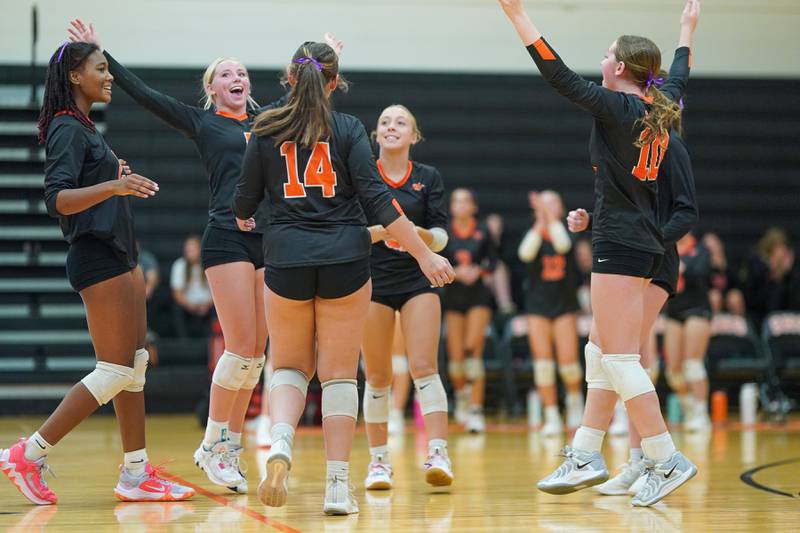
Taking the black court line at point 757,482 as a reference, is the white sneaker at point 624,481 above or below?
above

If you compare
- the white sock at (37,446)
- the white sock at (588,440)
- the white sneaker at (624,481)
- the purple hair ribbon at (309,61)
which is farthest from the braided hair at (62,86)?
the white sneaker at (624,481)

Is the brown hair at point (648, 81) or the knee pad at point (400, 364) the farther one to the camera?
the knee pad at point (400, 364)

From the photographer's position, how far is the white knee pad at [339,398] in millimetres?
3834

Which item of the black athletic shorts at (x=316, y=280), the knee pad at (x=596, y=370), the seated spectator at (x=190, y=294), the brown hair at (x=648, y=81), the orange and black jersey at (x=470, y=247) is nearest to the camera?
the black athletic shorts at (x=316, y=280)

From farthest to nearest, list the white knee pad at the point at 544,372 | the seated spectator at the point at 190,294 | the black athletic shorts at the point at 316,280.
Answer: the seated spectator at the point at 190,294 < the white knee pad at the point at 544,372 < the black athletic shorts at the point at 316,280

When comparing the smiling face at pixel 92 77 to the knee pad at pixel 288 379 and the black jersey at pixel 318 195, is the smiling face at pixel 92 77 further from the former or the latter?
the knee pad at pixel 288 379

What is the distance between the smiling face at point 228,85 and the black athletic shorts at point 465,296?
14.3 ft

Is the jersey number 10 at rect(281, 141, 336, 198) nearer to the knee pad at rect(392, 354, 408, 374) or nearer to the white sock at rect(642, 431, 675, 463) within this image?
the white sock at rect(642, 431, 675, 463)

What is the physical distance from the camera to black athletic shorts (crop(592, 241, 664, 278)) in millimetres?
4117

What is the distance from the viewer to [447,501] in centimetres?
439

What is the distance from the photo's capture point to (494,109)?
11.5 m

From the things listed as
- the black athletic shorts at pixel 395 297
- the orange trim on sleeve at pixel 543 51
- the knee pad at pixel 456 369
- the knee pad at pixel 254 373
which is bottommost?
the knee pad at pixel 456 369

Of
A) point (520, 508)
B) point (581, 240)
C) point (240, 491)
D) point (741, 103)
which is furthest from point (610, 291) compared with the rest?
point (741, 103)

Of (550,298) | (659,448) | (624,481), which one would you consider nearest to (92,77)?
(659,448)
